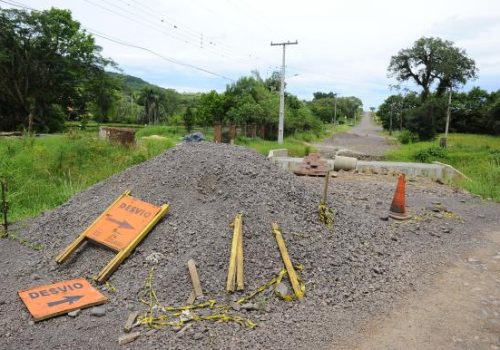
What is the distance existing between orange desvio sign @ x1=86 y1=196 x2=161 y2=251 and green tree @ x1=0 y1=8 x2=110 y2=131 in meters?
27.6

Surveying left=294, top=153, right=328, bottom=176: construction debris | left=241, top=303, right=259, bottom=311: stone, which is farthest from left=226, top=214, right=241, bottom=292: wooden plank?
left=294, top=153, right=328, bottom=176: construction debris

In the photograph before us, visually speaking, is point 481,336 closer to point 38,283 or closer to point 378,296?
point 378,296

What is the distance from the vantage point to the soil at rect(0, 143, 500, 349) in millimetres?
3342

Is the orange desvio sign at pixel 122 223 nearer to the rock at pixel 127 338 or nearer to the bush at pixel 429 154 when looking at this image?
the rock at pixel 127 338

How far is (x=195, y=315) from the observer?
3.50 m

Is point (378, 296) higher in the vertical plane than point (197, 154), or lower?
lower

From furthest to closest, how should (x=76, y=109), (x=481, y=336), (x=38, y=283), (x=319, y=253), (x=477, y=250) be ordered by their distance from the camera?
(x=76, y=109) → (x=477, y=250) → (x=319, y=253) → (x=38, y=283) → (x=481, y=336)

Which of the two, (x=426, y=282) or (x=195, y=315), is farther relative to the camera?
(x=426, y=282)

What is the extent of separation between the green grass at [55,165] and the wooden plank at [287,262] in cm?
451

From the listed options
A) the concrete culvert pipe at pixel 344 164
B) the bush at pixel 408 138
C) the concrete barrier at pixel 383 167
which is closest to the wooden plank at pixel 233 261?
the concrete barrier at pixel 383 167

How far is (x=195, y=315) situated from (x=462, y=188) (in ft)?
33.1

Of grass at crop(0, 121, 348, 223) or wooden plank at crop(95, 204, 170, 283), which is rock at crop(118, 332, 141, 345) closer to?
wooden plank at crop(95, 204, 170, 283)

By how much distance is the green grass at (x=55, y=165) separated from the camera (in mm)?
7663

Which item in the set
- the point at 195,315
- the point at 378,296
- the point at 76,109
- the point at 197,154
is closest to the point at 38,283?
the point at 195,315
